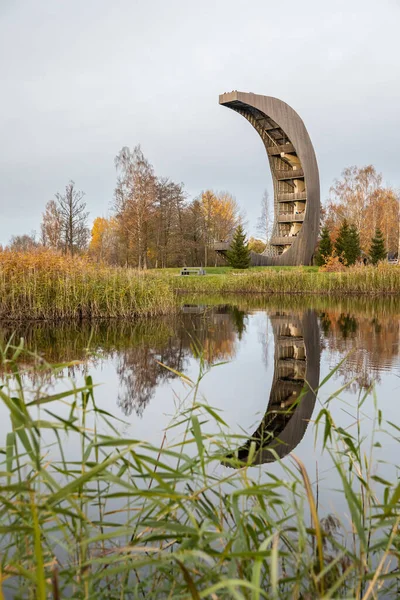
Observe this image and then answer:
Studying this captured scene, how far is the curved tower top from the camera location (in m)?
25.9

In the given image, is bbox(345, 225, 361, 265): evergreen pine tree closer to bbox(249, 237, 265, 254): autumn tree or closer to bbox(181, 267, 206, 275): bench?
bbox(181, 267, 206, 275): bench

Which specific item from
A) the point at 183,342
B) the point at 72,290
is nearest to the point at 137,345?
the point at 183,342

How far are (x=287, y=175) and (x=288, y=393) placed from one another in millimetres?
25537

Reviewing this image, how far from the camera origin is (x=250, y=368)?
5129mm

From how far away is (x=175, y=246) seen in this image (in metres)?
31.1

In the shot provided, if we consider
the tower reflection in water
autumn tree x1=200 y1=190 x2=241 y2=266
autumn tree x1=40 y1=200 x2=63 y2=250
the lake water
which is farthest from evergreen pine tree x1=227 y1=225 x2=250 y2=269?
the tower reflection in water

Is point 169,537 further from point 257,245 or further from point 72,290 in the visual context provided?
point 257,245

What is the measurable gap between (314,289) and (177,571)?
16.9m

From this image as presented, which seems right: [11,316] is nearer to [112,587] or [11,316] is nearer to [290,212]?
[112,587]

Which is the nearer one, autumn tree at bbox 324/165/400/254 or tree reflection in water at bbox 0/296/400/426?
tree reflection in water at bbox 0/296/400/426

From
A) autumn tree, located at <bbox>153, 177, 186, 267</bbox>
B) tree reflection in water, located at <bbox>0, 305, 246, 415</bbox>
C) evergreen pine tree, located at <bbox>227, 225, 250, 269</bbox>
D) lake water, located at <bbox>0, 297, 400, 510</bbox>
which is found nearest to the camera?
lake water, located at <bbox>0, 297, 400, 510</bbox>

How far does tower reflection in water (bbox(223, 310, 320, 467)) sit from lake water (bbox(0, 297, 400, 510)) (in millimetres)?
11

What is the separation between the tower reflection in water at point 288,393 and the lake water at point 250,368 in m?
0.01

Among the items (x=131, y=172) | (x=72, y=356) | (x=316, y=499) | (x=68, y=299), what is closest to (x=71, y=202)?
(x=131, y=172)
